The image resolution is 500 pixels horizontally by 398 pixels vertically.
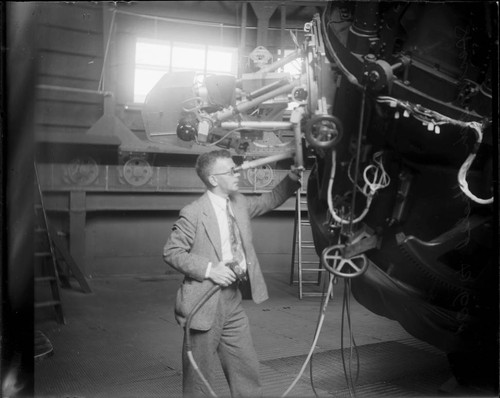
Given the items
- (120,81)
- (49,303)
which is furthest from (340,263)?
(120,81)

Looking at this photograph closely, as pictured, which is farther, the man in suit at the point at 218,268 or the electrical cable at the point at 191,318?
the man in suit at the point at 218,268

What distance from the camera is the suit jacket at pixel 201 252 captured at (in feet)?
8.23

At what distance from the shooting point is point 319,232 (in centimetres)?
278

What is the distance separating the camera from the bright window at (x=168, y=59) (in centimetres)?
741

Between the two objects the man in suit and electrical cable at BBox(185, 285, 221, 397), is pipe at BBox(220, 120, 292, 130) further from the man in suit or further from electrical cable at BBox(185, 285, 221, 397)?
electrical cable at BBox(185, 285, 221, 397)

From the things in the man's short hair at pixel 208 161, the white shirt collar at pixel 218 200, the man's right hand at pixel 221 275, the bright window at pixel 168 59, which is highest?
Answer: the bright window at pixel 168 59

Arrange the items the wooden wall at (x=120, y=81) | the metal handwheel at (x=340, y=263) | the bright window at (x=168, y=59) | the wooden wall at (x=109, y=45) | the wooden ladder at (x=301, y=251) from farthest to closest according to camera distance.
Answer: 1. the wooden wall at (x=109, y=45)
2. the bright window at (x=168, y=59)
3. the wooden wall at (x=120, y=81)
4. the wooden ladder at (x=301, y=251)
5. the metal handwheel at (x=340, y=263)

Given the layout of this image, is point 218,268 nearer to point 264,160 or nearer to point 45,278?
point 264,160

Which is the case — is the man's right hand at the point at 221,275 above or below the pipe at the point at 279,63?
below

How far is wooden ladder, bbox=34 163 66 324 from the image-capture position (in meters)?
5.01

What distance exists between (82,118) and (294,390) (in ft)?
19.5

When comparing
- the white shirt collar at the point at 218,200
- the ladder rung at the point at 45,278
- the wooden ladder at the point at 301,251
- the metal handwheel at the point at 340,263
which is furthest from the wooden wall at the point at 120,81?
the metal handwheel at the point at 340,263

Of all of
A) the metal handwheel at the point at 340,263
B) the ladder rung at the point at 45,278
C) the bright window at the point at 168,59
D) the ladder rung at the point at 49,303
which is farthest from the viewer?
the bright window at the point at 168,59

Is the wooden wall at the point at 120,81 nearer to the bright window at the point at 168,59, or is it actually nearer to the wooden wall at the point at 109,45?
the wooden wall at the point at 109,45
